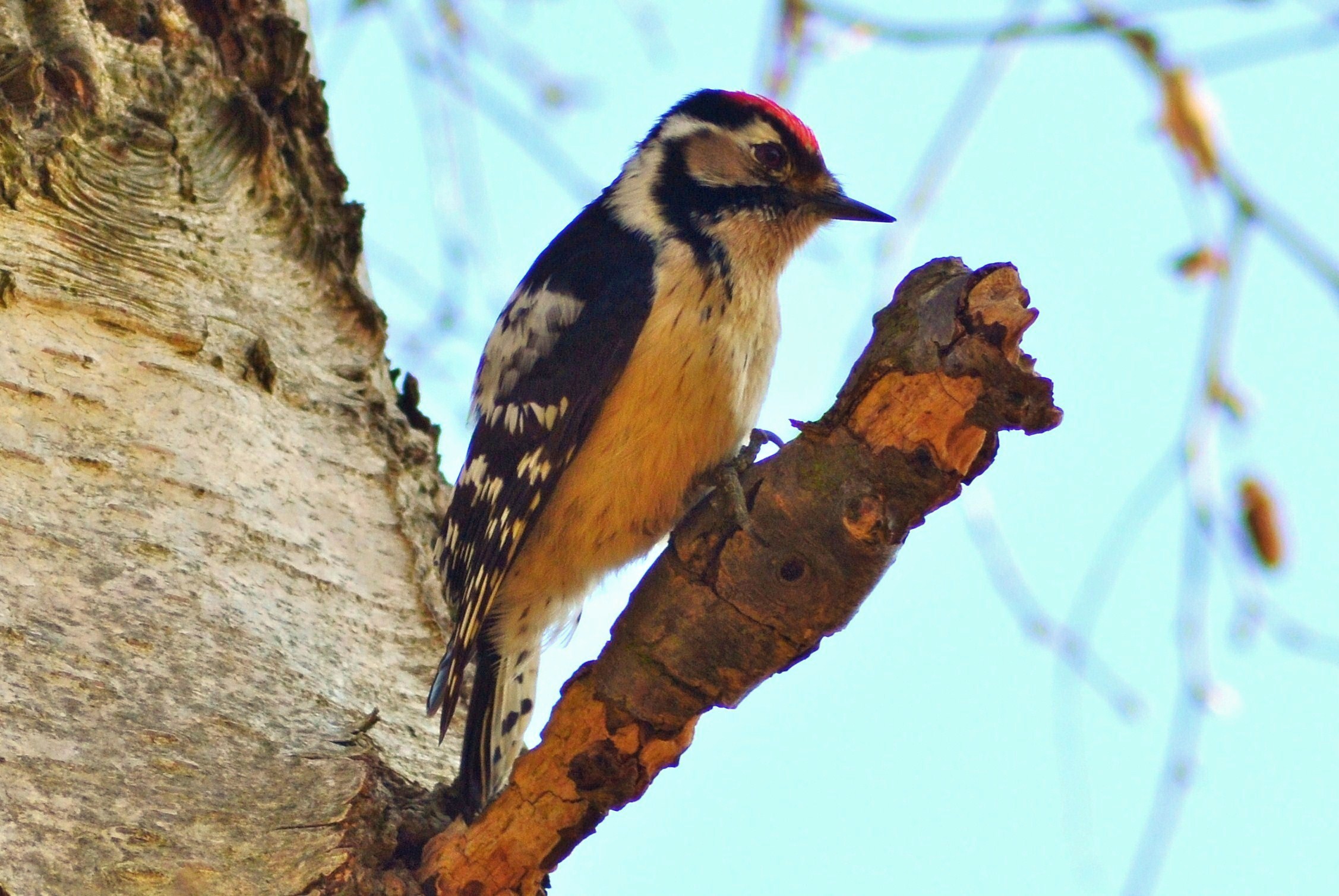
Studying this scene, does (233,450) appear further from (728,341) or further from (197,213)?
(728,341)

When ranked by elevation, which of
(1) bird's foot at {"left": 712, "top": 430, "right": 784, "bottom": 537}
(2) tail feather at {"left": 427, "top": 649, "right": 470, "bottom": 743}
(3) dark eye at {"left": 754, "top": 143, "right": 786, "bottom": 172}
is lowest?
(2) tail feather at {"left": 427, "top": 649, "right": 470, "bottom": 743}

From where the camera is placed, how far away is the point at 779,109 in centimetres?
357

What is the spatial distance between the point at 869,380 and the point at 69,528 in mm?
1285

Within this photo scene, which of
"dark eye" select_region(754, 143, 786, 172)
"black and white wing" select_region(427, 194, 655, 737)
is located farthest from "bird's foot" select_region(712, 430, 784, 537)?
"dark eye" select_region(754, 143, 786, 172)

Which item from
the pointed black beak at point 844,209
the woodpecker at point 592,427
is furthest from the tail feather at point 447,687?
the pointed black beak at point 844,209

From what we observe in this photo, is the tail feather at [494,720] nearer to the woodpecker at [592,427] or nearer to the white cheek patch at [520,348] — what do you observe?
the woodpecker at [592,427]

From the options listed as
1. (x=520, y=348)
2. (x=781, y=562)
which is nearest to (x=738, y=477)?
(x=781, y=562)

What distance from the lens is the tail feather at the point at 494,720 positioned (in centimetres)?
243

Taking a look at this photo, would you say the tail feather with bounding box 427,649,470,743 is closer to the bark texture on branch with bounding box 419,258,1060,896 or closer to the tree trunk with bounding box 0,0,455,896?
the tree trunk with bounding box 0,0,455,896

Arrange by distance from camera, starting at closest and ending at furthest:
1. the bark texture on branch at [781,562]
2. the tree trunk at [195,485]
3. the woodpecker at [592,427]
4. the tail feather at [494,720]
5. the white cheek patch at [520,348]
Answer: the bark texture on branch at [781,562], the tree trunk at [195,485], the tail feather at [494,720], the woodpecker at [592,427], the white cheek patch at [520,348]

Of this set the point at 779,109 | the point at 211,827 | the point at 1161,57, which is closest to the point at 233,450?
the point at 211,827

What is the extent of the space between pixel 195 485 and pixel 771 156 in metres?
1.72

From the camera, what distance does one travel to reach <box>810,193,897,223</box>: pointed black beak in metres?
→ 3.44

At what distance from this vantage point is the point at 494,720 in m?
2.73
